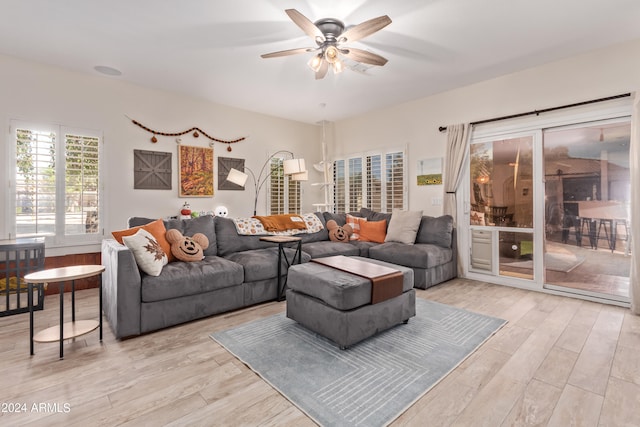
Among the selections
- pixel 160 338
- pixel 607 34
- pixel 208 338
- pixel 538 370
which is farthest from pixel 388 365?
pixel 607 34

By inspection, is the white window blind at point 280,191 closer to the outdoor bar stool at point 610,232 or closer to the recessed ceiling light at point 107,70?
the recessed ceiling light at point 107,70

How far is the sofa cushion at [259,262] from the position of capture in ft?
10.8

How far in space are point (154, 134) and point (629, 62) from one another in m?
5.88

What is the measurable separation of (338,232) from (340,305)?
262 cm

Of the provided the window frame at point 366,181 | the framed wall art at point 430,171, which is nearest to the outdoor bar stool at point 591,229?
the framed wall art at point 430,171

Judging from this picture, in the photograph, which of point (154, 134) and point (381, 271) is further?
point (154, 134)

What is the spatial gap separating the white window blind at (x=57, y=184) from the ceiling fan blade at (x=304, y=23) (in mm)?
3325

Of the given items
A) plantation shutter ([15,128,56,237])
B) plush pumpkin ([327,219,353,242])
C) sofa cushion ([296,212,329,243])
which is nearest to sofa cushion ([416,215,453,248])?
plush pumpkin ([327,219,353,242])

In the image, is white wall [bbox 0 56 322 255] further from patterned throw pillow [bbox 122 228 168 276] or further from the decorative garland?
patterned throw pillow [bbox 122 228 168 276]

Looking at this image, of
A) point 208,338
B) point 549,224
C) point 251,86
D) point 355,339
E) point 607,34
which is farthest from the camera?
point 251,86

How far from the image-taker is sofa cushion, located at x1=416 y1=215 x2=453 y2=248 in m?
4.44

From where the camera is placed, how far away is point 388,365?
6.88ft

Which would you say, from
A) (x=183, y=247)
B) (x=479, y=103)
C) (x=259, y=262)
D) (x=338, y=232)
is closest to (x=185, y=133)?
(x=183, y=247)

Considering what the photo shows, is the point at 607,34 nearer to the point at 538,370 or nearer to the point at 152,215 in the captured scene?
Answer: the point at 538,370
